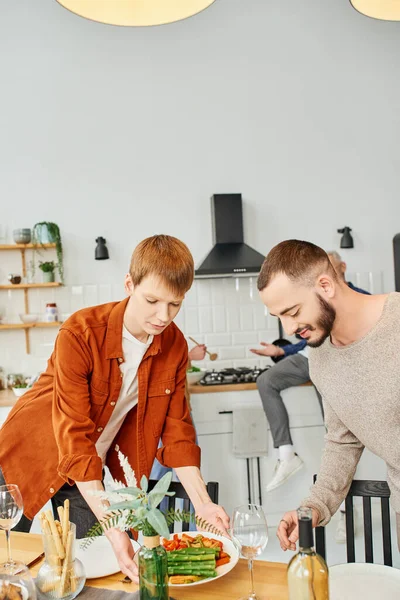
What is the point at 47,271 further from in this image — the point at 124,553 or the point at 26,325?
the point at 124,553

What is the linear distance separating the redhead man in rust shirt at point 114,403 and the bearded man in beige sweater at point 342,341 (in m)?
0.29

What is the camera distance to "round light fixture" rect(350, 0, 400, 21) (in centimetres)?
184

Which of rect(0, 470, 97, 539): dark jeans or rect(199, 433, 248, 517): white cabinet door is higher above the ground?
rect(0, 470, 97, 539): dark jeans

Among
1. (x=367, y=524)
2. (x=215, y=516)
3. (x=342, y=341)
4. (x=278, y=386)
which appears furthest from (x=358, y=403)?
(x=278, y=386)

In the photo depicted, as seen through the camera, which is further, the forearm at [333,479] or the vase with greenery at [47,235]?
the vase with greenery at [47,235]

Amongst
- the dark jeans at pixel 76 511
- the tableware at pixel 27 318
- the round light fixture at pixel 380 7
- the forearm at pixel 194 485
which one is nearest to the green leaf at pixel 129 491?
the forearm at pixel 194 485

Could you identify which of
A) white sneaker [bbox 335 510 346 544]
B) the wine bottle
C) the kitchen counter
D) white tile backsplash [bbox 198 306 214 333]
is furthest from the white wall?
the wine bottle

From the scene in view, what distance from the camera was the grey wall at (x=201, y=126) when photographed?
15.7ft

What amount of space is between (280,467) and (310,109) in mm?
2941

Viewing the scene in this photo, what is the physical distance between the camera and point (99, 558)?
1.50 metres

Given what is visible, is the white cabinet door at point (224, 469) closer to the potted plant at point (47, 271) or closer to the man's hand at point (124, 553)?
the potted plant at point (47, 271)

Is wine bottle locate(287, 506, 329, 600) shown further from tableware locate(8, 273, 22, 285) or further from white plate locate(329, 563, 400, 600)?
tableware locate(8, 273, 22, 285)

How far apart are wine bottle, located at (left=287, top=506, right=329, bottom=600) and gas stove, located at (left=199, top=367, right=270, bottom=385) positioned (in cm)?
298

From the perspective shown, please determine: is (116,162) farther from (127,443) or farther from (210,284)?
(127,443)
